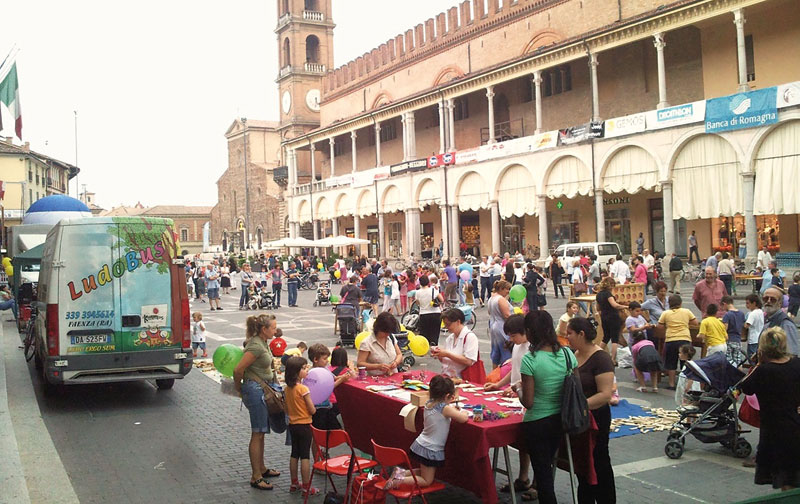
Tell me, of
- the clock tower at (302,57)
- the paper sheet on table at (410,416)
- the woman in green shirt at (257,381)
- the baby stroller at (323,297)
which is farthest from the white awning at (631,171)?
the clock tower at (302,57)

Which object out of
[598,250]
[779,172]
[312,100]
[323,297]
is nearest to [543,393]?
[323,297]

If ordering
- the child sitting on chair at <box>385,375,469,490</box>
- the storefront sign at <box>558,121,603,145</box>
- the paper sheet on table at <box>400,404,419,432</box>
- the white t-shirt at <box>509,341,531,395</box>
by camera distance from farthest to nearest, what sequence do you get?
the storefront sign at <box>558,121,603,145</box> < the white t-shirt at <box>509,341,531,395</box> < the paper sheet on table at <box>400,404,419,432</box> < the child sitting on chair at <box>385,375,469,490</box>

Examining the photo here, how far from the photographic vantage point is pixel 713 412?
25.1 feet

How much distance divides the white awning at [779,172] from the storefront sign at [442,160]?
18874 millimetres

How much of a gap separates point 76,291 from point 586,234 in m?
33.0

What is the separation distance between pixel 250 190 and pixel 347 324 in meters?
74.9

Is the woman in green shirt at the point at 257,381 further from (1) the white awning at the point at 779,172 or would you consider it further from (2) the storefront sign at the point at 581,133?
(2) the storefront sign at the point at 581,133

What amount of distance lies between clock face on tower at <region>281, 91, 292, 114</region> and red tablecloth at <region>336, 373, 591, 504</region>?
220ft

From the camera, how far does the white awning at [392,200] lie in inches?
1929

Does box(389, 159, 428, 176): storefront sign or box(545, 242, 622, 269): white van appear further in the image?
box(389, 159, 428, 176): storefront sign

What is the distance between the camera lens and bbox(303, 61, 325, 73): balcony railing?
71.3 meters

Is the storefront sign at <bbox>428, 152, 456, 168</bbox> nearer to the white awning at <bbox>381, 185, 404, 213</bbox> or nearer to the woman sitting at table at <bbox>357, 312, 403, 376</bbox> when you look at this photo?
the white awning at <bbox>381, 185, 404, 213</bbox>

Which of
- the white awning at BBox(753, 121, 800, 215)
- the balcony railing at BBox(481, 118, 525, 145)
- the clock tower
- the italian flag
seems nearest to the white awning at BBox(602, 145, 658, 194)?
the white awning at BBox(753, 121, 800, 215)

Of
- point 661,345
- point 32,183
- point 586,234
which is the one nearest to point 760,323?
point 661,345
